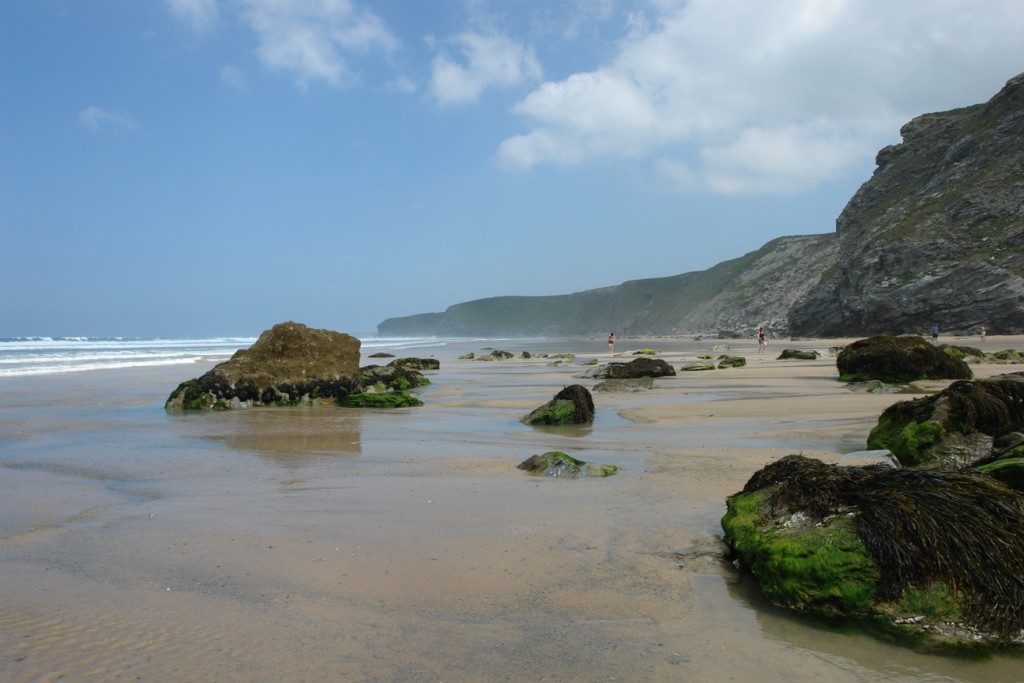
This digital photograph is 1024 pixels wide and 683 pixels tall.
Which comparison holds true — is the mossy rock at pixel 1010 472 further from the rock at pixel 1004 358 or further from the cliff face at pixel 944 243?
the cliff face at pixel 944 243

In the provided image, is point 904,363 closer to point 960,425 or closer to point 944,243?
point 960,425

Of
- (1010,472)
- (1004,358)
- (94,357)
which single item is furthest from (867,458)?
(94,357)

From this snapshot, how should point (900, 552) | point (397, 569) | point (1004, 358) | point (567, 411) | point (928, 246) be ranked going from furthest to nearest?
point (928, 246)
point (1004, 358)
point (567, 411)
point (397, 569)
point (900, 552)

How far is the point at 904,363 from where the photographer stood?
14.0m

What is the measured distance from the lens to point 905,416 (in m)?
6.52

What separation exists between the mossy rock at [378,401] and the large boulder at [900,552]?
940 cm

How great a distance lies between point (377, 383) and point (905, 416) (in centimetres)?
1126

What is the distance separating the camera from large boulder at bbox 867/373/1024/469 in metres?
5.77

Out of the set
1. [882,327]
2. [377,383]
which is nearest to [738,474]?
[377,383]

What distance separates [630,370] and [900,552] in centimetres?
1449

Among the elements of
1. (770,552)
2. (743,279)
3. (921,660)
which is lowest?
(921,660)

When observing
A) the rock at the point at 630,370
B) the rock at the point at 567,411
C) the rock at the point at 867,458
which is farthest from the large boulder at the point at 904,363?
the rock at the point at 867,458

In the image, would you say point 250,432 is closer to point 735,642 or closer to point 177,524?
point 177,524

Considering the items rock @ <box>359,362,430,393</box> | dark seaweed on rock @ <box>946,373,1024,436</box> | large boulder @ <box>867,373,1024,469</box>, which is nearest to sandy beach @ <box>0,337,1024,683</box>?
large boulder @ <box>867,373,1024,469</box>
